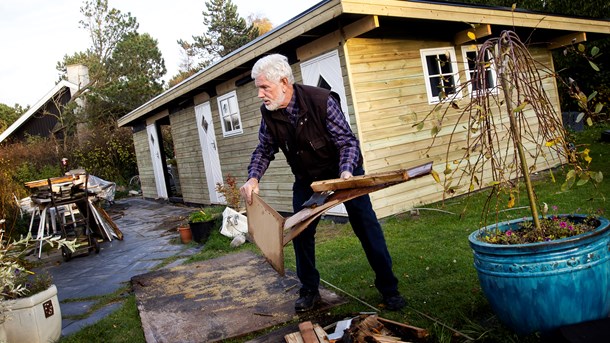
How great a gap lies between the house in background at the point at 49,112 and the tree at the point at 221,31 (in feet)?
→ 47.5

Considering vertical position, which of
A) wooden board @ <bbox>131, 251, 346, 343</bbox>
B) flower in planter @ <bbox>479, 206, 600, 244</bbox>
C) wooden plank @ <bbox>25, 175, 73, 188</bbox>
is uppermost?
wooden plank @ <bbox>25, 175, 73, 188</bbox>

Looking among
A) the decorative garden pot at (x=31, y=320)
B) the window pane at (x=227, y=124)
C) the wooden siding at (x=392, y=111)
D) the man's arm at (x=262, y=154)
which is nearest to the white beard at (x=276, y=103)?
the man's arm at (x=262, y=154)

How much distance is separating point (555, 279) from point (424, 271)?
178 centimetres

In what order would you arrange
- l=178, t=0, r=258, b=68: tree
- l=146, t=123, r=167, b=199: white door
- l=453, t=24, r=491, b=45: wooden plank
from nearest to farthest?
1. l=453, t=24, r=491, b=45: wooden plank
2. l=146, t=123, r=167, b=199: white door
3. l=178, t=0, r=258, b=68: tree

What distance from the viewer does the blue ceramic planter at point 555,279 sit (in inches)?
87.0

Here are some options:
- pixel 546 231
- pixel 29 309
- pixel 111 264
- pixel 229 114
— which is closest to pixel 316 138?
pixel 546 231

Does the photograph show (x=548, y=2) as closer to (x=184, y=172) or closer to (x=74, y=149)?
(x=184, y=172)

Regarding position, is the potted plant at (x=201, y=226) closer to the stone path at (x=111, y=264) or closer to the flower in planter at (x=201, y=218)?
the flower in planter at (x=201, y=218)

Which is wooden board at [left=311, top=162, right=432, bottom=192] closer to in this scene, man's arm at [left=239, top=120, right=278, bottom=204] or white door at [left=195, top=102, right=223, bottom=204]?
man's arm at [left=239, top=120, right=278, bottom=204]

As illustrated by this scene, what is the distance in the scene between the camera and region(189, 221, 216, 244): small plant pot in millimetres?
7459

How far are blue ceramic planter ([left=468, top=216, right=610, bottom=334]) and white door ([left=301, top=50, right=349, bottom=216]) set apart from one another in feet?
15.1

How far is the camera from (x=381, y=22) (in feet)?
23.2

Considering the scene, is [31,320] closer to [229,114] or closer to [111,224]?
[111,224]

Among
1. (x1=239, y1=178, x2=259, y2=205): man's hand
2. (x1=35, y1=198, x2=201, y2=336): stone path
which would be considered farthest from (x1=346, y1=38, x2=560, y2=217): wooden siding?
(x1=239, y1=178, x2=259, y2=205): man's hand
